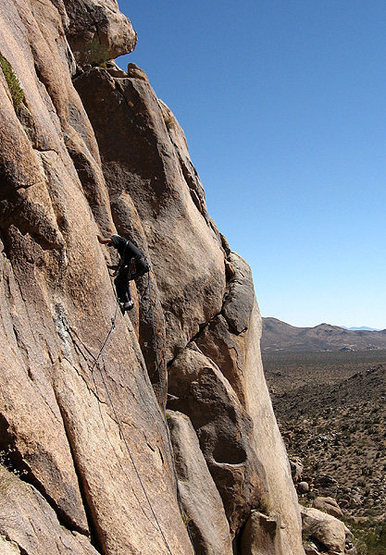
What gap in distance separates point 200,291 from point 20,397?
753cm

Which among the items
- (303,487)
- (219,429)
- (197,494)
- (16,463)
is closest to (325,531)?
(303,487)

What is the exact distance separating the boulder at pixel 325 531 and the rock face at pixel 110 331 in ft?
14.8

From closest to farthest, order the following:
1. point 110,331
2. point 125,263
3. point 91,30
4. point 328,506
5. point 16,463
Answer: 1. point 16,463
2. point 110,331
3. point 125,263
4. point 91,30
5. point 328,506

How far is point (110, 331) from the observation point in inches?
372

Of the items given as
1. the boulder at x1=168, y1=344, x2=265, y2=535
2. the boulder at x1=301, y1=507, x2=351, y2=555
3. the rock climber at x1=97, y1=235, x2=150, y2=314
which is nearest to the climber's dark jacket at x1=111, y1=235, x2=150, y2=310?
the rock climber at x1=97, y1=235, x2=150, y2=314

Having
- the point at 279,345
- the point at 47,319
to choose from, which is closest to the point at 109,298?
the point at 47,319

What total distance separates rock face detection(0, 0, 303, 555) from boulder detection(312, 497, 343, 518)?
9489 mm

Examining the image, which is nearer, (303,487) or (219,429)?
(219,429)

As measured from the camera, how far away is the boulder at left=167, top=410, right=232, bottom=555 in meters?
10.9

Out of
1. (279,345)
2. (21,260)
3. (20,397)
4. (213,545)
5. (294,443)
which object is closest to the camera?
(20,397)

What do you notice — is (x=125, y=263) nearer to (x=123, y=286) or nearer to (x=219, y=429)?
(x=123, y=286)

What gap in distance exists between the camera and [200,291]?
44.9ft

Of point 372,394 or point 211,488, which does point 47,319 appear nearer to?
point 211,488

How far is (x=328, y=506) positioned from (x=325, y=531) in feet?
17.2
